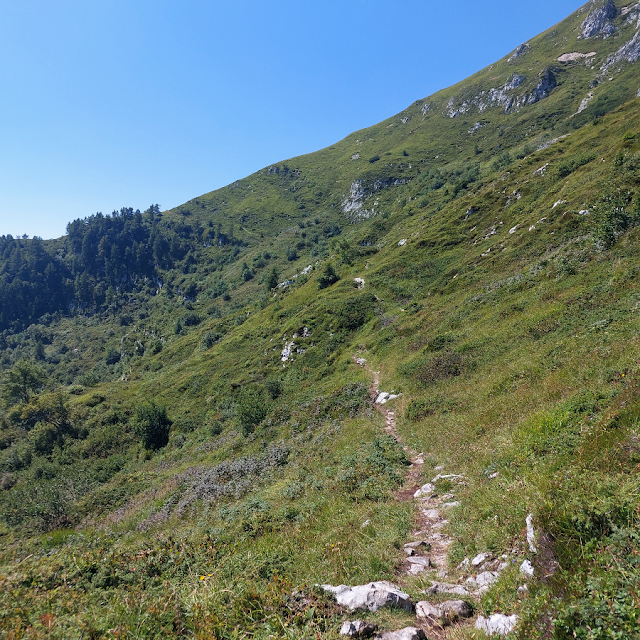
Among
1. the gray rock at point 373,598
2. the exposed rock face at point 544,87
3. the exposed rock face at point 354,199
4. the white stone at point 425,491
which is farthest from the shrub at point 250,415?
the exposed rock face at point 544,87

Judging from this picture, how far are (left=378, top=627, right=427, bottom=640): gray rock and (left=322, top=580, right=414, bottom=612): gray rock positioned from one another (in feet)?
1.54

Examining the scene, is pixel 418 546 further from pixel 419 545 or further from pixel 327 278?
pixel 327 278

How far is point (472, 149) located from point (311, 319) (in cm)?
15519

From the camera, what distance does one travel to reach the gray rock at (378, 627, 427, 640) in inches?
166

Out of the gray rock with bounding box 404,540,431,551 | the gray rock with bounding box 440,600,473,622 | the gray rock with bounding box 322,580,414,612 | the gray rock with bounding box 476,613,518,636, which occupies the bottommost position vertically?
the gray rock with bounding box 404,540,431,551

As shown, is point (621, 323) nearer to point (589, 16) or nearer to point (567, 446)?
point (567, 446)

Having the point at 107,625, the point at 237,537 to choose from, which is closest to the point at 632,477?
the point at 107,625

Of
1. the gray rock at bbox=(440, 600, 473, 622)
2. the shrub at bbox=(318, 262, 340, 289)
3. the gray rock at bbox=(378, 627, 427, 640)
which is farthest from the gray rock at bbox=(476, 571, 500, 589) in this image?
the shrub at bbox=(318, 262, 340, 289)

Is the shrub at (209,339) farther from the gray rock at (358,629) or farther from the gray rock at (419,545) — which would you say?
the gray rock at (358,629)

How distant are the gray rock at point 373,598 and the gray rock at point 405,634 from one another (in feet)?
1.54

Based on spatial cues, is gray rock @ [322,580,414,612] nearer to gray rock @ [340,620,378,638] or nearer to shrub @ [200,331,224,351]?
gray rock @ [340,620,378,638]

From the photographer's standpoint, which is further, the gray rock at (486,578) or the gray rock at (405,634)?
the gray rock at (486,578)

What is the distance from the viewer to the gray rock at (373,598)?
4.83 m

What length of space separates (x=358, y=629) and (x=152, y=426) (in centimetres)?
4872
